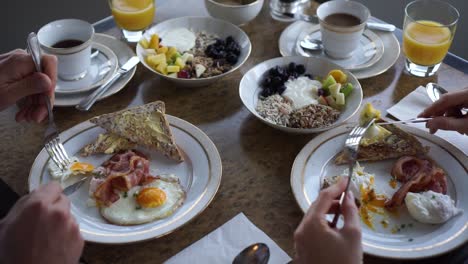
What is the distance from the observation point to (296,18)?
88.0 inches

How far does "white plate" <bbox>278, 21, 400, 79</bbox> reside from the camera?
193 centimetres

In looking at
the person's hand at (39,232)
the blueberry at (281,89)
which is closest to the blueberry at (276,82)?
the blueberry at (281,89)

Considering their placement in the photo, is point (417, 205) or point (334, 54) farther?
point (334, 54)

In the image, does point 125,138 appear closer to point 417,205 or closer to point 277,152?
point 277,152

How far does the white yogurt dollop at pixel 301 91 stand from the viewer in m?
1.78

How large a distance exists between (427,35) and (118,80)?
3.79 ft

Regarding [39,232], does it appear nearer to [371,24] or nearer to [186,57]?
[186,57]

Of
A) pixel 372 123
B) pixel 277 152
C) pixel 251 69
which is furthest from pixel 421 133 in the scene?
pixel 251 69

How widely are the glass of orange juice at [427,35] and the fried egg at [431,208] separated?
683 mm

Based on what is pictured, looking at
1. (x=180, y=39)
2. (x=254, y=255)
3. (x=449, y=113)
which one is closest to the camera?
(x=254, y=255)

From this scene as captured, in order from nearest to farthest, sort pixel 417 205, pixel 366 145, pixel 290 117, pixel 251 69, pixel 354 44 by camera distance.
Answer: pixel 417 205 → pixel 366 145 → pixel 290 117 → pixel 251 69 → pixel 354 44

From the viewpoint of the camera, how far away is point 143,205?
1391 millimetres

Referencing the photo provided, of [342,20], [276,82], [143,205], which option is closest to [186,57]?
[276,82]

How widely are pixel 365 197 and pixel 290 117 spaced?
16.0 inches
